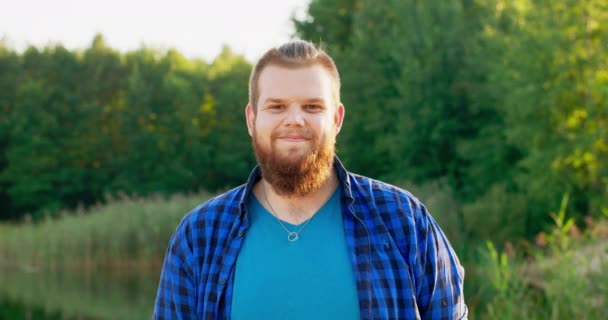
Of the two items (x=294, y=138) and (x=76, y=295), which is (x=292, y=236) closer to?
(x=294, y=138)

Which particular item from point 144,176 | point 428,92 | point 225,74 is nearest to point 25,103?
point 144,176

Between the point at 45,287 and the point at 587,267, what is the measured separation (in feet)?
31.8

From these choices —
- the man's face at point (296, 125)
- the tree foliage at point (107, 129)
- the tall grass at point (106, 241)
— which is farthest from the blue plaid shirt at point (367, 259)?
the tree foliage at point (107, 129)

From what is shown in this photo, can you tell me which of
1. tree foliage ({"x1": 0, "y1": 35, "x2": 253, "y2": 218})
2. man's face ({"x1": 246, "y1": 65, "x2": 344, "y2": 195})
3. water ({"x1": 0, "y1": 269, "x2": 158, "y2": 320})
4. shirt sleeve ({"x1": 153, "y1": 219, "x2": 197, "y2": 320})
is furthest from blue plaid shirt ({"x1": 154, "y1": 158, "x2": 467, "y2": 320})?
tree foliage ({"x1": 0, "y1": 35, "x2": 253, "y2": 218})

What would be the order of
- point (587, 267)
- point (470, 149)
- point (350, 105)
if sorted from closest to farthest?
point (587, 267) < point (470, 149) < point (350, 105)

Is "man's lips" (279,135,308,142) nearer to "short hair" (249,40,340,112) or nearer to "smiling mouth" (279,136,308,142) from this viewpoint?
"smiling mouth" (279,136,308,142)

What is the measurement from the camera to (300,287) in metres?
2.39

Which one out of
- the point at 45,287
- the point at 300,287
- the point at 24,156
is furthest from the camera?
the point at 24,156

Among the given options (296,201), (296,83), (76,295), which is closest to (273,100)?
(296,83)

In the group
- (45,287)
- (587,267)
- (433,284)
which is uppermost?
(433,284)

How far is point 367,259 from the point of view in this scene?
7.87ft

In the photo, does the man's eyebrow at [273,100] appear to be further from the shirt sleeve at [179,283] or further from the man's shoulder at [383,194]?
the shirt sleeve at [179,283]

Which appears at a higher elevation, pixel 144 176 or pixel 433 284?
pixel 433 284

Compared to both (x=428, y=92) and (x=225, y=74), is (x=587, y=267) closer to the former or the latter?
(x=428, y=92)
